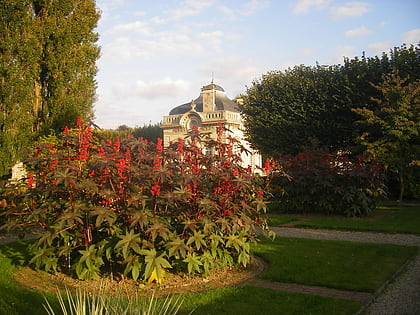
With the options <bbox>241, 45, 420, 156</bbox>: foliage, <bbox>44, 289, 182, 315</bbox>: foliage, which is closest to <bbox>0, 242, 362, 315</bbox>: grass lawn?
<bbox>44, 289, 182, 315</bbox>: foliage

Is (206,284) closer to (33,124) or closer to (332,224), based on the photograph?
(332,224)

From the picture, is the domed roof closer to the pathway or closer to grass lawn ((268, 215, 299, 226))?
grass lawn ((268, 215, 299, 226))

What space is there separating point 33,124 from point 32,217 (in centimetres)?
917

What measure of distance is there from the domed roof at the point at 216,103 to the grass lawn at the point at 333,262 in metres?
33.1

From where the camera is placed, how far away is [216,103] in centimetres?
4084

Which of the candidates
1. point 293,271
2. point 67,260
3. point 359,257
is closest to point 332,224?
point 359,257

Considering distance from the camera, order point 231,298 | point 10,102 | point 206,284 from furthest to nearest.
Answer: point 10,102 < point 206,284 < point 231,298

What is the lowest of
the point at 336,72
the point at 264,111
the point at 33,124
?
the point at 33,124

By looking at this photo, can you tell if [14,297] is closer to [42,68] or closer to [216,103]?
[42,68]

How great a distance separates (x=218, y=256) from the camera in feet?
19.1

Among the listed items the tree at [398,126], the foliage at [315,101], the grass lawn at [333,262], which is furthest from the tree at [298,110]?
the grass lawn at [333,262]

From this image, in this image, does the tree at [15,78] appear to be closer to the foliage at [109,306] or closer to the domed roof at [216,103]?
the foliage at [109,306]

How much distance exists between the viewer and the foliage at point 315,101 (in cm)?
1877

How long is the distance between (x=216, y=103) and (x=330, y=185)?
2960cm
